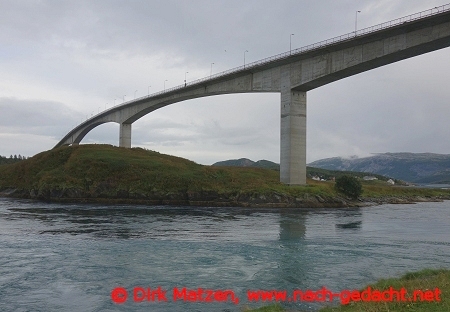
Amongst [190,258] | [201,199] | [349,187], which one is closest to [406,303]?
[190,258]

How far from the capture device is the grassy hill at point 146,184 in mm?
58938

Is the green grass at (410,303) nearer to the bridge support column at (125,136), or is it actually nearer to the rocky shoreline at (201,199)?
the rocky shoreline at (201,199)

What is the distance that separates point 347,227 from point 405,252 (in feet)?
41.2

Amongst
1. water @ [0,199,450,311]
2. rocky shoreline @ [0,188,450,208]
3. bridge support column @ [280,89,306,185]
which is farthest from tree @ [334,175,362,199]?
water @ [0,199,450,311]

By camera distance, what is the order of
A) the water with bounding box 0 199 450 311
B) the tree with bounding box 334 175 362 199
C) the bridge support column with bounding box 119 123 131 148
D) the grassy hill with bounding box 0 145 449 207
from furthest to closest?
the bridge support column with bounding box 119 123 131 148, the tree with bounding box 334 175 362 199, the grassy hill with bounding box 0 145 449 207, the water with bounding box 0 199 450 311

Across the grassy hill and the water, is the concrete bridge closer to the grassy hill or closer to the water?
the grassy hill

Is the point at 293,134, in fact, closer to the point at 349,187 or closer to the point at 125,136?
the point at 349,187

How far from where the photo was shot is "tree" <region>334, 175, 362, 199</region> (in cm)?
6762

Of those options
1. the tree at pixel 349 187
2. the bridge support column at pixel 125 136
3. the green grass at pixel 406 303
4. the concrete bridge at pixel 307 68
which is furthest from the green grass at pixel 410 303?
the bridge support column at pixel 125 136

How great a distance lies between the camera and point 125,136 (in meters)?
107

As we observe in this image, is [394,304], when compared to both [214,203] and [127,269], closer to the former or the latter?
[127,269]

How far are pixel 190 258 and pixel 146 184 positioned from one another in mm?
45321

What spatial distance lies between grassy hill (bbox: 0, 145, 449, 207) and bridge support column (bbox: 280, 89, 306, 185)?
106 inches

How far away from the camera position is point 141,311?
1231 cm
